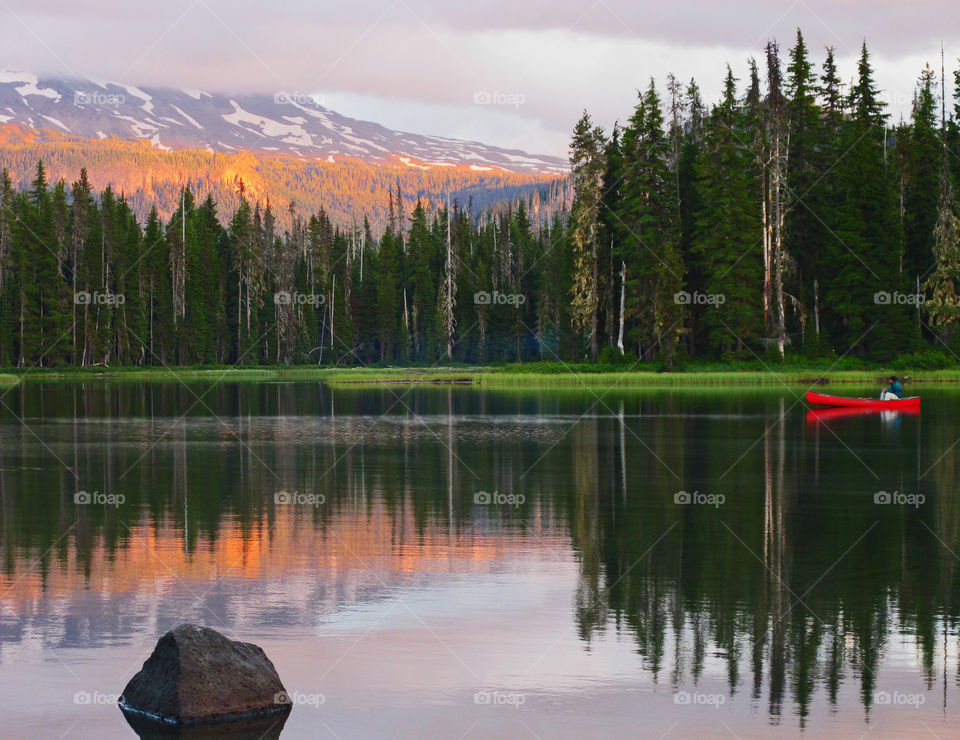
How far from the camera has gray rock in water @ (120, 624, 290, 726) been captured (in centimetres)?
1207

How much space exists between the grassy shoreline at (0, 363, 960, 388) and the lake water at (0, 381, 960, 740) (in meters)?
43.8

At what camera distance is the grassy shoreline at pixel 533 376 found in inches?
3184

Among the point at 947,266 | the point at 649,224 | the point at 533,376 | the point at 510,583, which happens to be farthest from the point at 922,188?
the point at 510,583

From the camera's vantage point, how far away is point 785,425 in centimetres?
4762

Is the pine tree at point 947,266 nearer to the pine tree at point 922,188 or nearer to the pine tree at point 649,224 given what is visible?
the pine tree at point 922,188

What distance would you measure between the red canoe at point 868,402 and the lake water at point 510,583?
17.3 meters

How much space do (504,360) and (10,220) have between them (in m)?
56.2

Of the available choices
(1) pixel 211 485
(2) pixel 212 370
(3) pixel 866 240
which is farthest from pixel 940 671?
(2) pixel 212 370

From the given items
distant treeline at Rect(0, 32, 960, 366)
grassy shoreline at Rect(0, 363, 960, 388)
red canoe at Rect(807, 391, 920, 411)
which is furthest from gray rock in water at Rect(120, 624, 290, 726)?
distant treeline at Rect(0, 32, 960, 366)

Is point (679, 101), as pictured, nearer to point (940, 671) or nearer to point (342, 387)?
point (342, 387)

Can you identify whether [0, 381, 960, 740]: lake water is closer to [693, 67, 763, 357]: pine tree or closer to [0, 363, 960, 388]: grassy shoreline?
[0, 363, 960, 388]: grassy shoreline

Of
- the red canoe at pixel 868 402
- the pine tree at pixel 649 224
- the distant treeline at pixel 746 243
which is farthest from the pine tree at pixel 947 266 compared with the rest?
the red canoe at pixel 868 402

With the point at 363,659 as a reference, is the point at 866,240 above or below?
above

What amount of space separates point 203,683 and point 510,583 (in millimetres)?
7074
